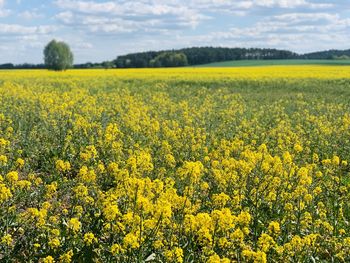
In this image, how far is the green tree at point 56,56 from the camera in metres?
78.9

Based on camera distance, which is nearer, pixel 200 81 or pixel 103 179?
pixel 103 179

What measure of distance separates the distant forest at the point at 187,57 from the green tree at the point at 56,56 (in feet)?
14.0

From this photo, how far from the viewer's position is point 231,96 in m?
23.2

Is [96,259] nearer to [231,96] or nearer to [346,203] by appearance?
[346,203]

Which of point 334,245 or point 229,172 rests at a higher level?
point 229,172

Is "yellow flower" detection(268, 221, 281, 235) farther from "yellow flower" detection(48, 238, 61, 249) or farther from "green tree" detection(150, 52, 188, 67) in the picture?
A: "green tree" detection(150, 52, 188, 67)

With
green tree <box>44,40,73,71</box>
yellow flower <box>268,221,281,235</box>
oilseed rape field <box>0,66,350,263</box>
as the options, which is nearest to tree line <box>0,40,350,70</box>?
green tree <box>44,40,73,71</box>

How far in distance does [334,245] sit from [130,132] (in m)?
7.05

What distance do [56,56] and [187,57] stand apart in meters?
23.8

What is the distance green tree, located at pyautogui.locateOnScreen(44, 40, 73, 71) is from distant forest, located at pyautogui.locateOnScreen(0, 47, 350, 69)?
4.28 m

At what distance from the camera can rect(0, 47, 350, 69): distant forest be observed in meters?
82.5

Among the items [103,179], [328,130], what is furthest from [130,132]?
[328,130]

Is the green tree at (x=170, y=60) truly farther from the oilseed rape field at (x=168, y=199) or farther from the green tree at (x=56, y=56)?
the oilseed rape field at (x=168, y=199)

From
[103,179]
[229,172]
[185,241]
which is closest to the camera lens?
[185,241]
